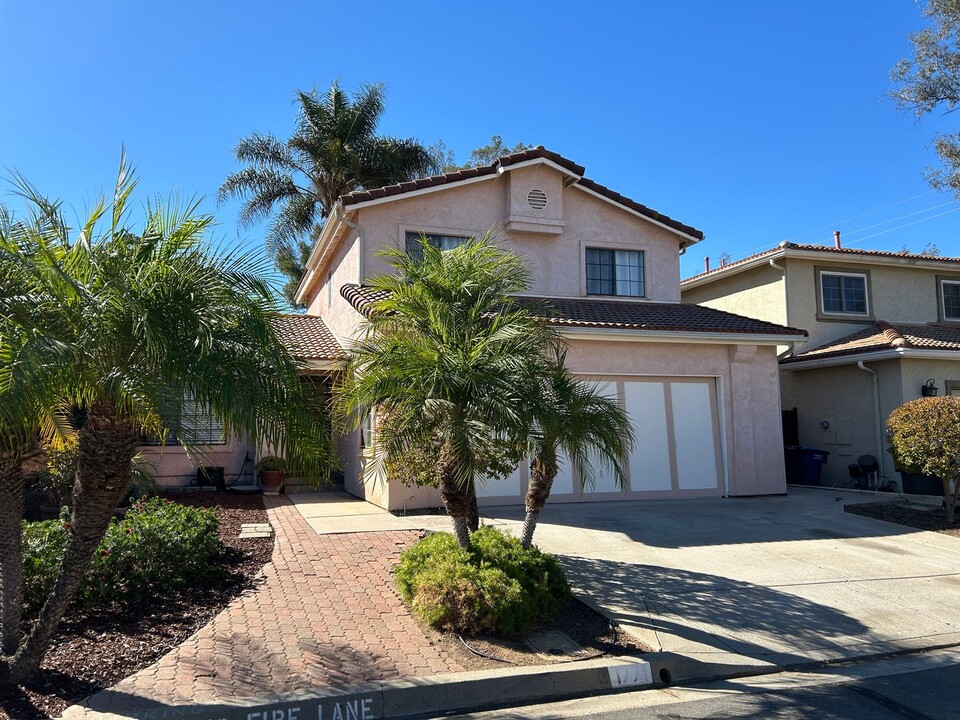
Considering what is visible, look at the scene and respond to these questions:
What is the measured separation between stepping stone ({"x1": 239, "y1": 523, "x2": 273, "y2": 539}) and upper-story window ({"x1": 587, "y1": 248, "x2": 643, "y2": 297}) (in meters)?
8.52

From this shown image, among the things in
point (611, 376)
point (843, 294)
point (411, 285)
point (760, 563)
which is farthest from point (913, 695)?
point (843, 294)

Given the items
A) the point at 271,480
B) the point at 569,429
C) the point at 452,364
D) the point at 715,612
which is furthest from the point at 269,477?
the point at 715,612

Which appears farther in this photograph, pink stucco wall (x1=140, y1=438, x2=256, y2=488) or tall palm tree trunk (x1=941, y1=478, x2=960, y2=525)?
pink stucco wall (x1=140, y1=438, x2=256, y2=488)

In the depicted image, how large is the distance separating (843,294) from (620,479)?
47.3 ft

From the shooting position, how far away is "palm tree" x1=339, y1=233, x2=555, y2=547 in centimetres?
636

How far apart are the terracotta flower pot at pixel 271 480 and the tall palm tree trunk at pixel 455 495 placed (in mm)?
8181

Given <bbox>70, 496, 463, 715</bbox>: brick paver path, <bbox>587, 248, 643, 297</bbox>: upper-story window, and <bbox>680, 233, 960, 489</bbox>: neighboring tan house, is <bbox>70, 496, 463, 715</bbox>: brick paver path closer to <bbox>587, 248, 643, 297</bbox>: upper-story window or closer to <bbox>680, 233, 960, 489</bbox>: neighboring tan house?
<bbox>587, 248, 643, 297</bbox>: upper-story window

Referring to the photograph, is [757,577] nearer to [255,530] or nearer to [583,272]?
[255,530]

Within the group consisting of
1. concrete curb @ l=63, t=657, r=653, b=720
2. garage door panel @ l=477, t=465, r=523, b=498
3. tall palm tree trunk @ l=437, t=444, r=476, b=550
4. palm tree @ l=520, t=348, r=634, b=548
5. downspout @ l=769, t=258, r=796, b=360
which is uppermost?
downspout @ l=769, t=258, r=796, b=360

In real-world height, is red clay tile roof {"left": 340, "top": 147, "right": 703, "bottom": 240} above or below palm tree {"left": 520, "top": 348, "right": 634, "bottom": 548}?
above

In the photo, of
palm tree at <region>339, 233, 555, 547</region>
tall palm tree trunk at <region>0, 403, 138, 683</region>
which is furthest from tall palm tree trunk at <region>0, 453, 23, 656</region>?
palm tree at <region>339, 233, 555, 547</region>

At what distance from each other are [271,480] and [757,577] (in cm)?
958

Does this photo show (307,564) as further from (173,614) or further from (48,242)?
(48,242)

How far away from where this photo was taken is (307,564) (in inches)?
331
